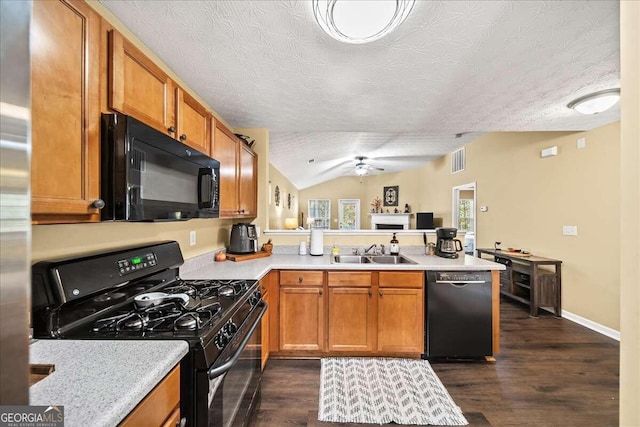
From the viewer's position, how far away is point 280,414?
5.68 feet

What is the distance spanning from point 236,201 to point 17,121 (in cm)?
206

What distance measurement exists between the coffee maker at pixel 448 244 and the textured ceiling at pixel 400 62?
1178 mm

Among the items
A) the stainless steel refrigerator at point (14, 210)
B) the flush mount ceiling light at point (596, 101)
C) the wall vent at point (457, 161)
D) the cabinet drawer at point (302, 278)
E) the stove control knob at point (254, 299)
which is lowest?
the cabinet drawer at point (302, 278)

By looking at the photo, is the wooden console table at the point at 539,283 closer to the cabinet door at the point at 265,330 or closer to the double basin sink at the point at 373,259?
the double basin sink at the point at 373,259

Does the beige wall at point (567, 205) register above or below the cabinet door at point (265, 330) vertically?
above

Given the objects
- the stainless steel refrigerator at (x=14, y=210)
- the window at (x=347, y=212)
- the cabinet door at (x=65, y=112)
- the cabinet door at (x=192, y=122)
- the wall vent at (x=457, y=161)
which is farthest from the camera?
the window at (x=347, y=212)

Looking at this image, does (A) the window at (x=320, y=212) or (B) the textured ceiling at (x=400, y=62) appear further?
(A) the window at (x=320, y=212)

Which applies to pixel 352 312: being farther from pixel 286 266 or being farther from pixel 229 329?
pixel 229 329

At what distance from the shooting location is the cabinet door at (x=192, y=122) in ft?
5.07

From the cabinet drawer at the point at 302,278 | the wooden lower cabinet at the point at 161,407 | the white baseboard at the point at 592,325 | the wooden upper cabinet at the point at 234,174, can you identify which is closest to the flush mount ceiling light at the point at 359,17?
the wooden upper cabinet at the point at 234,174

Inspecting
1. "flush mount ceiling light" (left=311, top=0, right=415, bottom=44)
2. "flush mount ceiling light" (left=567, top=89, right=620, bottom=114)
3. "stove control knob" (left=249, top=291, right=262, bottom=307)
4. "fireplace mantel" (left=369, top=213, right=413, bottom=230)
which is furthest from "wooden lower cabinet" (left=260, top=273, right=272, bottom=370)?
"fireplace mantel" (left=369, top=213, right=413, bottom=230)

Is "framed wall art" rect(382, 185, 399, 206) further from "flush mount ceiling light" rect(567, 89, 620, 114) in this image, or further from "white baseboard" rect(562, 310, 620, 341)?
"flush mount ceiling light" rect(567, 89, 620, 114)

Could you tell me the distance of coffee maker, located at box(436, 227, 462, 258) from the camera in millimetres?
→ 2725

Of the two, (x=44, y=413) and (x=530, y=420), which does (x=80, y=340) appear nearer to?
(x=44, y=413)
